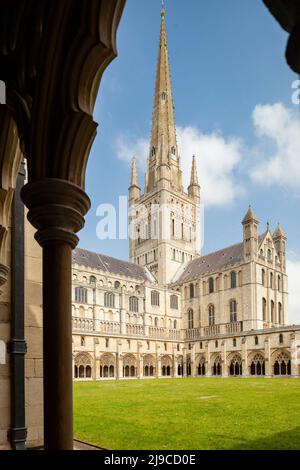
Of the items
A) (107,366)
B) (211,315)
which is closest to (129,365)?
(107,366)

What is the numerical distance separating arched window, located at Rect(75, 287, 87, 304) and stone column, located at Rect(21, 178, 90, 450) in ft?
129

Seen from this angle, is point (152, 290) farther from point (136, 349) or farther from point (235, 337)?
→ point (235, 337)

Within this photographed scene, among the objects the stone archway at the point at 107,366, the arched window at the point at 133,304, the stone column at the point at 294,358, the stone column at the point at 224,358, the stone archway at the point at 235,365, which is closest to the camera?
the stone column at the point at 294,358

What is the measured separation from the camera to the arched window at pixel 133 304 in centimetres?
4669

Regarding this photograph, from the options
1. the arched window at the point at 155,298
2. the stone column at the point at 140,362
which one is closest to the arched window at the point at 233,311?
the arched window at the point at 155,298

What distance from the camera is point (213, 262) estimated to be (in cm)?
5241

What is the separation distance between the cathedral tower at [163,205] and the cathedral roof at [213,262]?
227cm

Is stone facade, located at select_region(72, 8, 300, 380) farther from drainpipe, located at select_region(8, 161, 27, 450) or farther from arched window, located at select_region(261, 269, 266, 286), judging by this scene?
drainpipe, located at select_region(8, 161, 27, 450)

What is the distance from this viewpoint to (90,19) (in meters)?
3.00

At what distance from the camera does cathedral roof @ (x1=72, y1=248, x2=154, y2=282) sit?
46156mm

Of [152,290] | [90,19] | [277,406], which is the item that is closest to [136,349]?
[152,290]

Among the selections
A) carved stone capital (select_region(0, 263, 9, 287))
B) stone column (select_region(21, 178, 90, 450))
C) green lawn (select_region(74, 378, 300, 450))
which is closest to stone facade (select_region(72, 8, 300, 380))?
green lawn (select_region(74, 378, 300, 450))

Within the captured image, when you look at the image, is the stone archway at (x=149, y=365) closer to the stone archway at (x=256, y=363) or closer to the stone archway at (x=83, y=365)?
the stone archway at (x=83, y=365)

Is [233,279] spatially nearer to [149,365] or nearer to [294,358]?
[149,365]
